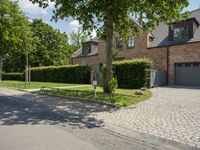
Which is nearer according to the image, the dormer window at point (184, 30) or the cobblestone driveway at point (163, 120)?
the cobblestone driveway at point (163, 120)

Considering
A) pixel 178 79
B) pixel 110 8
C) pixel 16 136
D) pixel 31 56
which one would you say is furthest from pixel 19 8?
pixel 16 136

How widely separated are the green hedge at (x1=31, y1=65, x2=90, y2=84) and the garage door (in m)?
10.8

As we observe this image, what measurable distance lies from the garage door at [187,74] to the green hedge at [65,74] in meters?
10.8

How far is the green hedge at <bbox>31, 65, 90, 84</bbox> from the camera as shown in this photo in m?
31.2

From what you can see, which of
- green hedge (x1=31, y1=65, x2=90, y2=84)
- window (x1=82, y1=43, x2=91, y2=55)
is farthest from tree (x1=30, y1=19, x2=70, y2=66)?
window (x1=82, y1=43, x2=91, y2=55)

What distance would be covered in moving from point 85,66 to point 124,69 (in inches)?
320

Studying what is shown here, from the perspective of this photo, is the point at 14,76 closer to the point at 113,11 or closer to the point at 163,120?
the point at 113,11

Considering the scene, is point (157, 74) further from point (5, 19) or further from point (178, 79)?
point (5, 19)

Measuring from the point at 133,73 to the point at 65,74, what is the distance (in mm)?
13503

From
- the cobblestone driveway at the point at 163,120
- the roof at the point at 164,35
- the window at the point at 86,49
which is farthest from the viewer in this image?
the window at the point at 86,49

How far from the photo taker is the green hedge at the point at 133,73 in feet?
72.7

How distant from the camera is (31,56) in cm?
5688

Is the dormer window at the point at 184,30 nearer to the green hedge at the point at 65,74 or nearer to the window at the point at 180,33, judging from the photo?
the window at the point at 180,33

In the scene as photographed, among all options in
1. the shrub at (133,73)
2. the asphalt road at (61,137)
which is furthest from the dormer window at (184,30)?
the asphalt road at (61,137)
